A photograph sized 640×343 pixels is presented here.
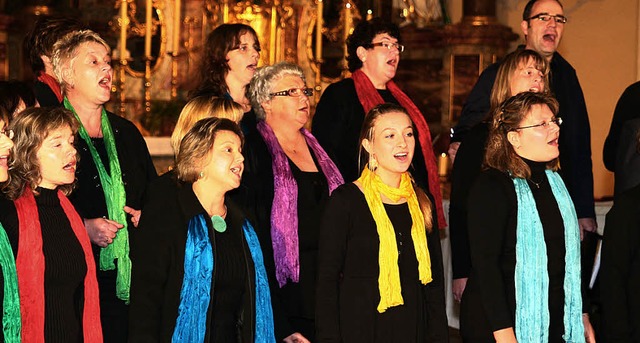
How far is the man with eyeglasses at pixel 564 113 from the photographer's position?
6.23 m

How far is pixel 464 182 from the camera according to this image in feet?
18.9

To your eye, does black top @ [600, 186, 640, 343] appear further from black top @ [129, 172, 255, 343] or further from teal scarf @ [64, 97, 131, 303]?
teal scarf @ [64, 97, 131, 303]

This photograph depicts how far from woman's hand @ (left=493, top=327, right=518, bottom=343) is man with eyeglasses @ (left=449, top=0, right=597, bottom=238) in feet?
5.21

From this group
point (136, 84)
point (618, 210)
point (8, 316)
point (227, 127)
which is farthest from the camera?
point (136, 84)

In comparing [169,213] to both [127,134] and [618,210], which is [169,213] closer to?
[127,134]

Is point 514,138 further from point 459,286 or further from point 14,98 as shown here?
point 14,98

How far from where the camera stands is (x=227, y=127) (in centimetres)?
468

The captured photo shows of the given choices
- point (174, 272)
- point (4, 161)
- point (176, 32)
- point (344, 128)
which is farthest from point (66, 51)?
point (176, 32)

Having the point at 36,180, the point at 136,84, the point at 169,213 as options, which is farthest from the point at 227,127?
the point at 136,84

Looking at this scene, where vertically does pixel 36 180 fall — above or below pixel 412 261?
above

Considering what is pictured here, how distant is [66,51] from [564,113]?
2506mm

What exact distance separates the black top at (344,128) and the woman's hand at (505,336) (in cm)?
156

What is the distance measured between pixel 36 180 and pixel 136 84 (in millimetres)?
6197

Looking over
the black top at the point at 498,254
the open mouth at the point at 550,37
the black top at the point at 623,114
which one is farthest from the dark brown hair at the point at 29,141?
the black top at the point at 623,114
